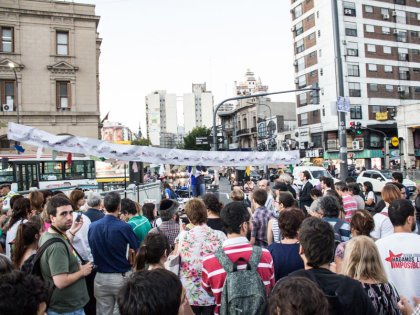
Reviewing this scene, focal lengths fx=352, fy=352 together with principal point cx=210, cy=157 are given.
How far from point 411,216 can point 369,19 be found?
49347 mm

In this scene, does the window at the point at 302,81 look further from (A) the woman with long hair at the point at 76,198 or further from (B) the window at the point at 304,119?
(A) the woman with long hair at the point at 76,198

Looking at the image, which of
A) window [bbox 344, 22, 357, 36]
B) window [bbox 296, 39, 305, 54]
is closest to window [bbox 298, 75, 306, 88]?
window [bbox 296, 39, 305, 54]

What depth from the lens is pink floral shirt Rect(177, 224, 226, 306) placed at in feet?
13.2

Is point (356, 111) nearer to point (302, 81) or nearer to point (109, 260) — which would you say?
point (302, 81)

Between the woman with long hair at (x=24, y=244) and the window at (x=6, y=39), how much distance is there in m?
31.2

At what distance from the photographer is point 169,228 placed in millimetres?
5566

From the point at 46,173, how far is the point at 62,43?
12.9m

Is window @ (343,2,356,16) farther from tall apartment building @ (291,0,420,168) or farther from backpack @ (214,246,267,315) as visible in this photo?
backpack @ (214,246,267,315)

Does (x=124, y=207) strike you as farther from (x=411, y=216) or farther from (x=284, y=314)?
(x=284, y=314)

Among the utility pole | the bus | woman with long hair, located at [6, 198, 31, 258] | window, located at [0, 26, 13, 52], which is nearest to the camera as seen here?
woman with long hair, located at [6, 198, 31, 258]

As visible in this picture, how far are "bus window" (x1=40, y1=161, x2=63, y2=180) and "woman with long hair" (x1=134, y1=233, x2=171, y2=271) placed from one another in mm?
23446

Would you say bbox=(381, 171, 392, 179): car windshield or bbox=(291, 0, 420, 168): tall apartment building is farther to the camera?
bbox=(291, 0, 420, 168): tall apartment building

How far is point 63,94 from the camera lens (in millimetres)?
30781

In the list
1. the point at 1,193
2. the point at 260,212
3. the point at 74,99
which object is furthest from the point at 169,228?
the point at 74,99
